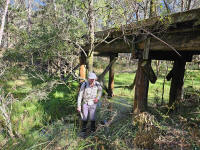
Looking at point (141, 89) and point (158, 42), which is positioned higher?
point (158, 42)

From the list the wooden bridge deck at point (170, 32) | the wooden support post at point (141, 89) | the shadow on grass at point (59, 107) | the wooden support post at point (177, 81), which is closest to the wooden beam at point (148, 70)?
the wooden support post at point (141, 89)

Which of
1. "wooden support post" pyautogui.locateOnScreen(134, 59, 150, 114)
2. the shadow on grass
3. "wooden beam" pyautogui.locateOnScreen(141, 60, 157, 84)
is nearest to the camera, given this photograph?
"wooden beam" pyautogui.locateOnScreen(141, 60, 157, 84)

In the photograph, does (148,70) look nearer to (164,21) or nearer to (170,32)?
(170,32)

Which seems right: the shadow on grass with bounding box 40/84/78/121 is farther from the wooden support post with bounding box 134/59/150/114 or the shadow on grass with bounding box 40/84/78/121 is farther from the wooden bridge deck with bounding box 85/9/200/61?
the wooden bridge deck with bounding box 85/9/200/61

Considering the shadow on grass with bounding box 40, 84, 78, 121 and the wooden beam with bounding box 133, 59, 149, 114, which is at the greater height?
the wooden beam with bounding box 133, 59, 149, 114

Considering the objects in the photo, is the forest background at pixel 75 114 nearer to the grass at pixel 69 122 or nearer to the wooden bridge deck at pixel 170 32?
the grass at pixel 69 122

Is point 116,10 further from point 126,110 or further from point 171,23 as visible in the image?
point 126,110

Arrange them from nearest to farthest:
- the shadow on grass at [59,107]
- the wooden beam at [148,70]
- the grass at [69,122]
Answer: the grass at [69,122]
the wooden beam at [148,70]
the shadow on grass at [59,107]

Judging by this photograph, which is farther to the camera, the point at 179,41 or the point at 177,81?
the point at 177,81

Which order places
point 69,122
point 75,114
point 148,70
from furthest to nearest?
point 75,114
point 69,122
point 148,70

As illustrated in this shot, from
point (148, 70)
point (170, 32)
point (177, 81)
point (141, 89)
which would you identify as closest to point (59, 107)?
point (141, 89)

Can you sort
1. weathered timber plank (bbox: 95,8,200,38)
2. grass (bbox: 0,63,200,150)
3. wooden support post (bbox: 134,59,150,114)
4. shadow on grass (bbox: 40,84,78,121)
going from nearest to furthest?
weathered timber plank (bbox: 95,8,200,38), grass (bbox: 0,63,200,150), wooden support post (bbox: 134,59,150,114), shadow on grass (bbox: 40,84,78,121)

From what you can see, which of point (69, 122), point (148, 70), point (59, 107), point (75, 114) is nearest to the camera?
point (148, 70)

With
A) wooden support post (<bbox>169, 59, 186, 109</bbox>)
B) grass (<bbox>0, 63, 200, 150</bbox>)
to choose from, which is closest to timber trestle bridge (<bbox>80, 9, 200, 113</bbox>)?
wooden support post (<bbox>169, 59, 186, 109</bbox>)
